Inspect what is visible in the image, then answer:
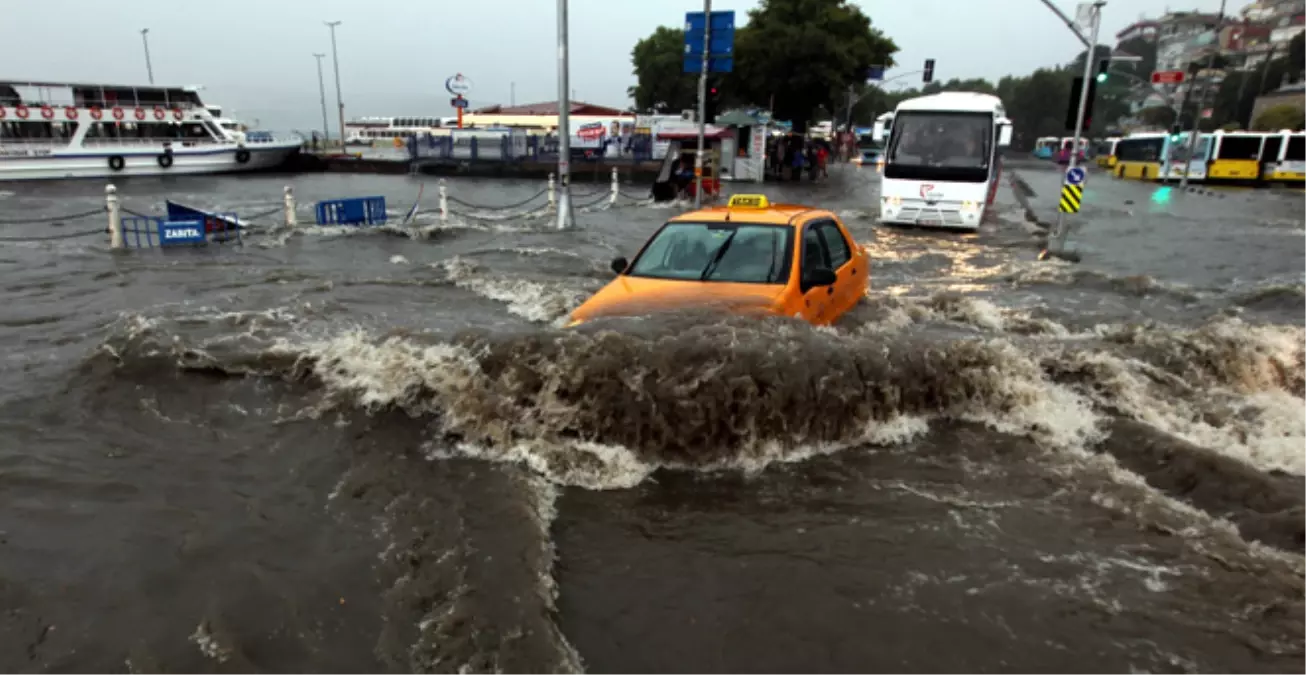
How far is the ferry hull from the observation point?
120 feet

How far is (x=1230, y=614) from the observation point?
354 cm

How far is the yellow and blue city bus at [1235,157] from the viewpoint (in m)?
37.2

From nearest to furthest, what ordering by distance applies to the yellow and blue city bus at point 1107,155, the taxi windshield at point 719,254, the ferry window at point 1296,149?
the taxi windshield at point 719,254 → the ferry window at point 1296,149 → the yellow and blue city bus at point 1107,155

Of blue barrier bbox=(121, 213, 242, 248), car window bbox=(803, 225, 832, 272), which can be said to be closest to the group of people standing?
blue barrier bbox=(121, 213, 242, 248)

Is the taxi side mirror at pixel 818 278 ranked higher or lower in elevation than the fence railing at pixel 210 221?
higher

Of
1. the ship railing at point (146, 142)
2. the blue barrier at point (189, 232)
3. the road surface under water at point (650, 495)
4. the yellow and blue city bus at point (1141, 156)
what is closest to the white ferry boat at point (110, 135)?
the ship railing at point (146, 142)

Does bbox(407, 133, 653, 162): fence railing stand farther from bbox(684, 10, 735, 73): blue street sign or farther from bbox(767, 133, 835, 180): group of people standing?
bbox(684, 10, 735, 73): blue street sign

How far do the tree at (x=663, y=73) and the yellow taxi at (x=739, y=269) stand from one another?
55.0 m

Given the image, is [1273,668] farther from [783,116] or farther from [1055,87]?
[1055,87]

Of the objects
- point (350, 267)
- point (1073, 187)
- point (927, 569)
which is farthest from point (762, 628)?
point (1073, 187)

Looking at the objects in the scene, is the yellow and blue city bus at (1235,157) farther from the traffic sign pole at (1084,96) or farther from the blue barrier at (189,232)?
the blue barrier at (189,232)

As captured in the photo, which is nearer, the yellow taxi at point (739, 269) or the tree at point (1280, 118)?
the yellow taxi at point (739, 269)

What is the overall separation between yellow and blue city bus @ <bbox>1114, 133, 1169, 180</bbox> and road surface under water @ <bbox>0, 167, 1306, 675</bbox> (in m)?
39.6

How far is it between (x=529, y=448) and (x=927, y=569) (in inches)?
102
